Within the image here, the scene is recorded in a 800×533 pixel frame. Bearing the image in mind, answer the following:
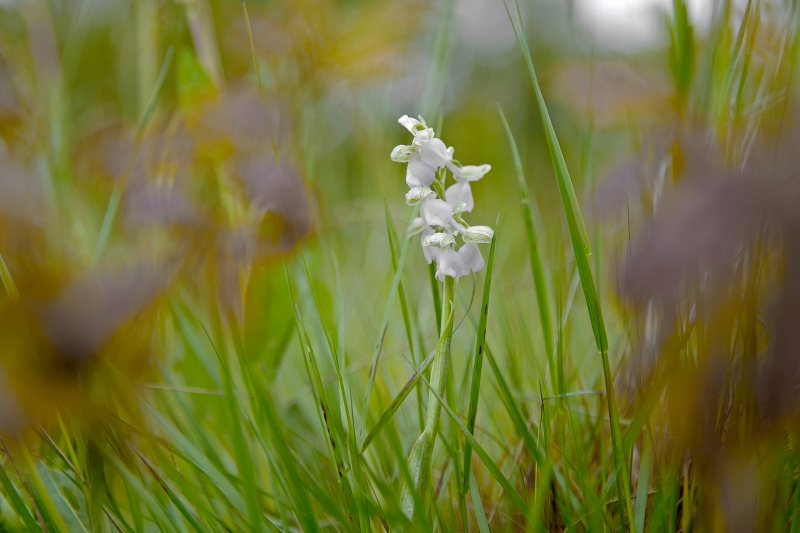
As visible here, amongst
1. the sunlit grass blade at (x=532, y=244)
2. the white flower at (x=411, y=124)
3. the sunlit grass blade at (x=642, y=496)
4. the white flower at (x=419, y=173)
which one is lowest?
the sunlit grass blade at (x=642, y=496)

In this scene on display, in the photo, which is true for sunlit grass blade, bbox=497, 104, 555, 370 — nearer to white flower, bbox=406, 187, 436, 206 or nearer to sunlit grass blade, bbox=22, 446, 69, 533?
white flower, bbox=406, 187, 436, 206

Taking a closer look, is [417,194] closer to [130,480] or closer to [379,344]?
[379,344]

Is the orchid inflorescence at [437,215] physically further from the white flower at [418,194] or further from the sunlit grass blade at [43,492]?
the sunlit grass blade at [43,492]

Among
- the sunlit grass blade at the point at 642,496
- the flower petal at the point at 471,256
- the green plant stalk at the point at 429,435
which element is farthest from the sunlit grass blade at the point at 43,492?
the sunlit grass blade at the point at 642,496

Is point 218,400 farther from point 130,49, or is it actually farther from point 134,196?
point 130,49

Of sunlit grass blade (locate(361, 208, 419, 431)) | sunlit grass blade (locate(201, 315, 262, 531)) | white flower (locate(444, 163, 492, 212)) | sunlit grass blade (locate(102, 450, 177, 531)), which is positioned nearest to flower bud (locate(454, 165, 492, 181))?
white flower (locate(444, 163, 492, 212))

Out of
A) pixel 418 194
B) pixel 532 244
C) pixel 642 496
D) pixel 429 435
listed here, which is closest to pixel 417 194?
pixel 418 194

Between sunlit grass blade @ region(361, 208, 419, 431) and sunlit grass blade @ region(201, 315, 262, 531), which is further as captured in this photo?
sunlit grass blade @ region(361, 208, 419, 431)
